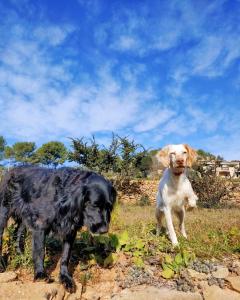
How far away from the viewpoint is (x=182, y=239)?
232 inches

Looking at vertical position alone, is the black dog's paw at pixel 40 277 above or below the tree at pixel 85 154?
below

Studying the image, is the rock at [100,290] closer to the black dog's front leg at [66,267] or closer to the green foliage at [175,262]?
the black dog's front leg at [66,267]

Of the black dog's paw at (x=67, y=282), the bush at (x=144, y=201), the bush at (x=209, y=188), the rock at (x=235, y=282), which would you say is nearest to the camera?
the black dog's paw at (x=67, y=282)

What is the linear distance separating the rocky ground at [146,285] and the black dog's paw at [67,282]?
6cm

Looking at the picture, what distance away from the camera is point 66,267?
15.1 feet

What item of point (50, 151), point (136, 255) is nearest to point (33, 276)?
point (136, 255)

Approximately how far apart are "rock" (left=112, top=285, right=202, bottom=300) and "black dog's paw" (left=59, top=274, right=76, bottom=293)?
1.78 ft

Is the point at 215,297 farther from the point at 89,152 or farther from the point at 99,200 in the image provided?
the point at 89,152

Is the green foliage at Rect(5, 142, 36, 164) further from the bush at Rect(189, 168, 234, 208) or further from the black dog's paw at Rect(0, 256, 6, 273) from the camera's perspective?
the black dog's paw at Rect(0, 256, 6, 273)

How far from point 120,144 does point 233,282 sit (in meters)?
16.5

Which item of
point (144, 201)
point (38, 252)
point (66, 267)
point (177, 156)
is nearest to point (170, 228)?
point (177, 156)

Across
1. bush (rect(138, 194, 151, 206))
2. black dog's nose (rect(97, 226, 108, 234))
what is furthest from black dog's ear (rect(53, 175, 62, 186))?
bush (rect(138, 194, 151, 206))

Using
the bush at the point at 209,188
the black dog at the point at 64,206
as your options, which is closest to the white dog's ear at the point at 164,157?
the black dog at the point at 64,206

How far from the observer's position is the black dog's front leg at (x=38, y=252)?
4.48 m
